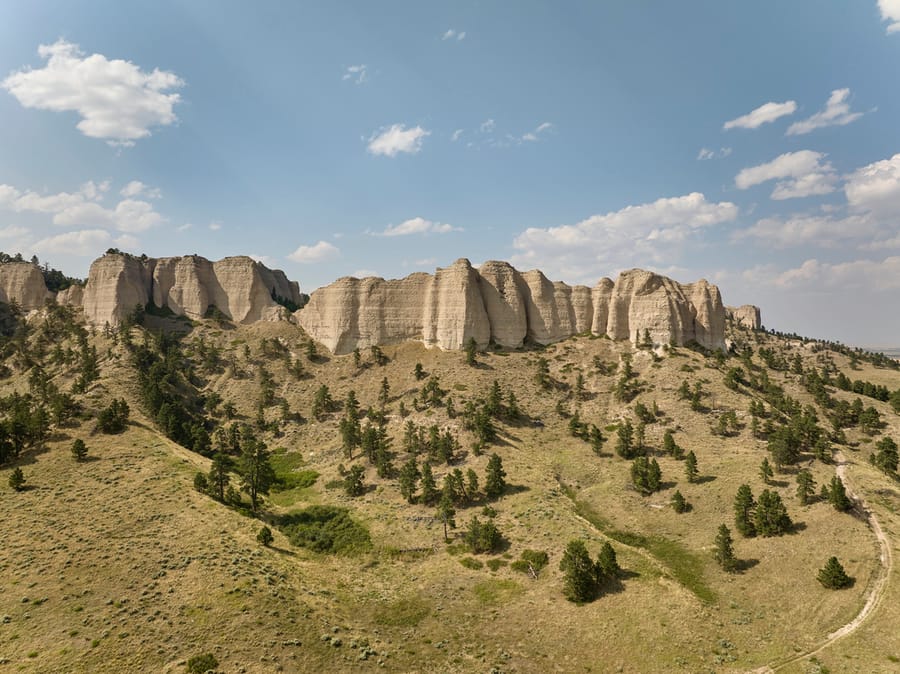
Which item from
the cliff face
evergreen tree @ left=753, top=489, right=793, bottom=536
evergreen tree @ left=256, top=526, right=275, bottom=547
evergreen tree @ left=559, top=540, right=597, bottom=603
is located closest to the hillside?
evergreen tree @ left=256, top=526, right=275, bottom=547

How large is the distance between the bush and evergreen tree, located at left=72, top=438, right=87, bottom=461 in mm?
42776

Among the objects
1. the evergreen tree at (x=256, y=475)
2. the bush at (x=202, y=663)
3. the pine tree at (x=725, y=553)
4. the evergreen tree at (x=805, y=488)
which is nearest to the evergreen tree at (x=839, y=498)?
the evergreen tree at (x=805, y=488)

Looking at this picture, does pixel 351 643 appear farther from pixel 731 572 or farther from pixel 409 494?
pixel 731 572

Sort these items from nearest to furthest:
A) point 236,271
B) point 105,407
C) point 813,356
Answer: point 105,407 → point 236,271 → point 813,356

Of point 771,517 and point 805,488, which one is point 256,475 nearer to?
point 771,517

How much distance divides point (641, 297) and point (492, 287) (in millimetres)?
33956

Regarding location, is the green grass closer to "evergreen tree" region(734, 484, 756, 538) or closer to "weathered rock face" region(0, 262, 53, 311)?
"evergreen tree" region(734, 484, 756, 538)

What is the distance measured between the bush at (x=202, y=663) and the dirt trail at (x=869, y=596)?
37396 mm

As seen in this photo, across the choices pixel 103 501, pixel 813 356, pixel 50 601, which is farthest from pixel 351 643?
pixel 813 356

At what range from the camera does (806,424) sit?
63.5 m

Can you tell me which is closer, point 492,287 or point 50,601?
point 50,601

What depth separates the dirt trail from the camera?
31.2 meters

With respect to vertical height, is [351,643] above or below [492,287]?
below

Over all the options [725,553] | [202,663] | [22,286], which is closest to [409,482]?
[202,663]
